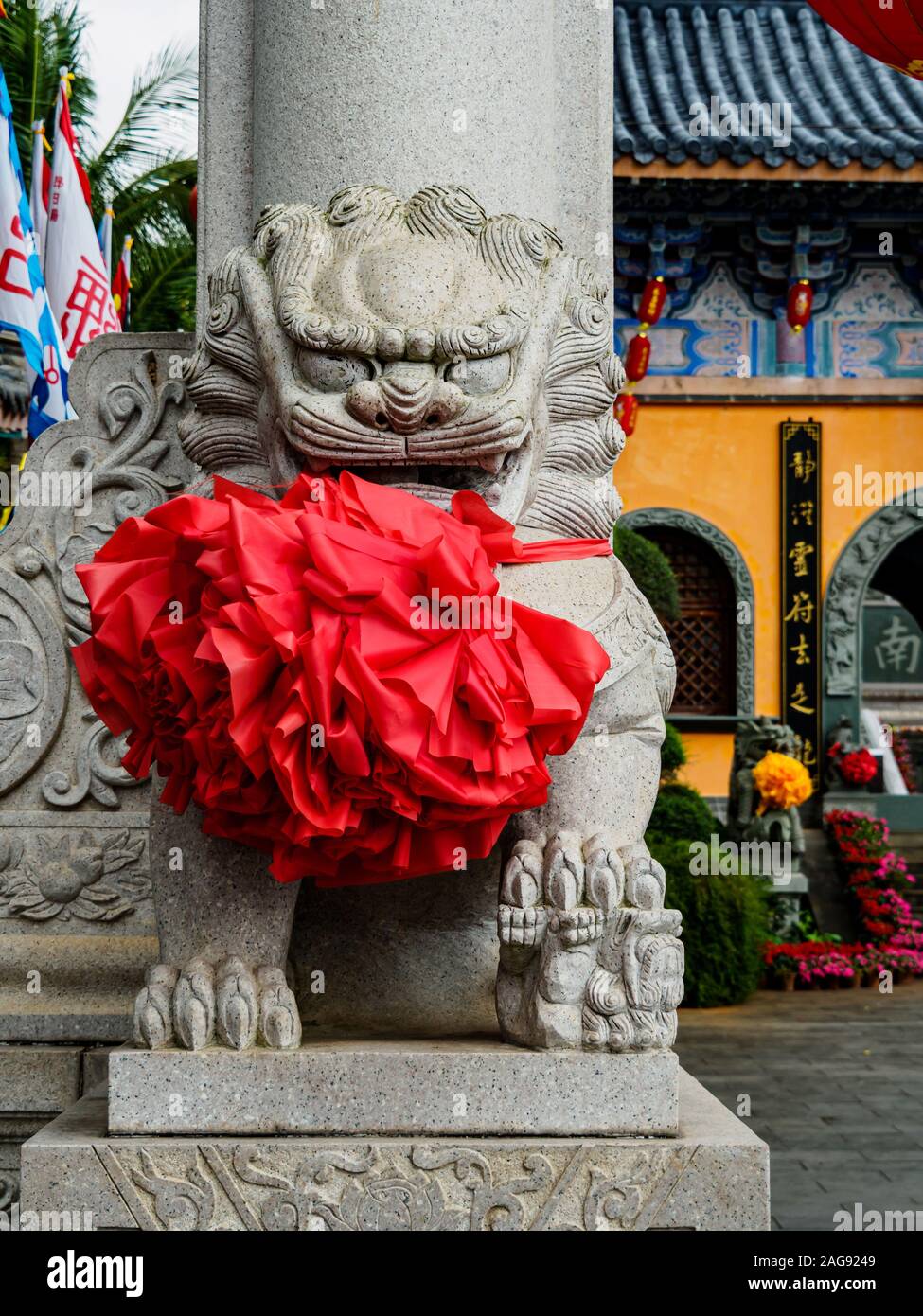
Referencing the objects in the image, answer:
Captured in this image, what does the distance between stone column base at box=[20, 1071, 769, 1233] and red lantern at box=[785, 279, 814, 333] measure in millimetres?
10620

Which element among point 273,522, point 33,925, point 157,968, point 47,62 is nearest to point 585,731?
point 273,522

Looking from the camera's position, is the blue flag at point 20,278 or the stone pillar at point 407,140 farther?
the blue flag at point 20,278

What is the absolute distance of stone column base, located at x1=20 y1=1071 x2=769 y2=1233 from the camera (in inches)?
76.8

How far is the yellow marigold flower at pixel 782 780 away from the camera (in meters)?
9.78

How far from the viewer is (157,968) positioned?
2066mm

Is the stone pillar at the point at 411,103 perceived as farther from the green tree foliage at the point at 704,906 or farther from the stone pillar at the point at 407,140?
the green tree foliage at the point at 704,906

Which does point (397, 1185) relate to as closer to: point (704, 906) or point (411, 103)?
point (411, 103)

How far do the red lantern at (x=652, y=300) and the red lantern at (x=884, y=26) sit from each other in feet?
24.7

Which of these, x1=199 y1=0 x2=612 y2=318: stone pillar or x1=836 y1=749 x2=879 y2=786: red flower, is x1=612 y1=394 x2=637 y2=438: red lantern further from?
x1=199 y1=0 x2=612 y2=318: stone pillar

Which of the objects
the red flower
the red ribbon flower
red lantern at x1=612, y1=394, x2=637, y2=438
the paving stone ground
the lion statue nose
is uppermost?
red lantern at x1=612, y1=394, x2=637, y2=438

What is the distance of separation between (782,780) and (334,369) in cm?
810

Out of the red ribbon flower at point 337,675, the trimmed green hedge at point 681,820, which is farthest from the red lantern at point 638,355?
the red ribbon flower at point 337,675

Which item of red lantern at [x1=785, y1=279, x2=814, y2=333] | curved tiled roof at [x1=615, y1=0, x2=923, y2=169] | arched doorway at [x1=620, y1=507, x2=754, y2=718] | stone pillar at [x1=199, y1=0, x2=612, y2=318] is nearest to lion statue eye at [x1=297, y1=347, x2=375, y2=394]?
stone pillar at [x1=199, y1=0, x2=612, y2=318]

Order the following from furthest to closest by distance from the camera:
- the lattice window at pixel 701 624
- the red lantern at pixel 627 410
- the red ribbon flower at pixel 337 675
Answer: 1. the lattice window at pixel 701 624
2. the red lantern at pixel 627 410
3. the red ribbon flower at pixel 337 675
